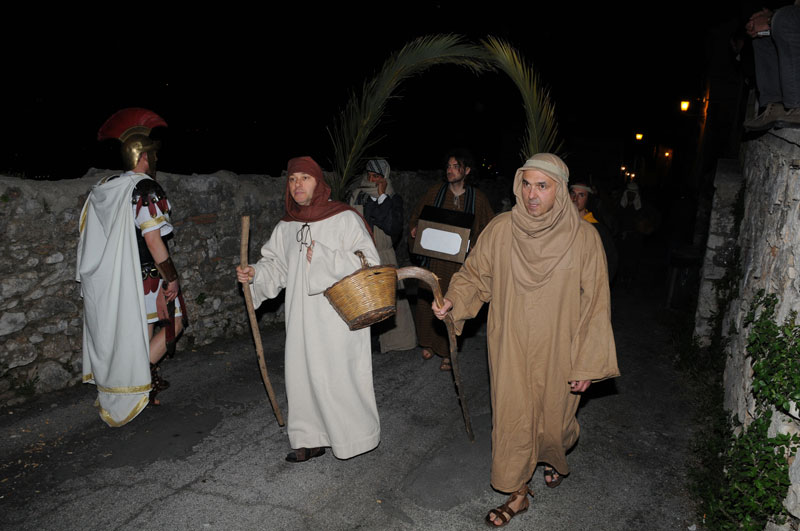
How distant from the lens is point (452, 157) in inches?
217

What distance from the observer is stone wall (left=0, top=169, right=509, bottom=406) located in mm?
4418

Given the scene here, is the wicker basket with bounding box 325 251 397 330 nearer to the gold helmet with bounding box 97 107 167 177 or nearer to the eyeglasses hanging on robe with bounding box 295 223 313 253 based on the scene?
the eyeglasses hanging on robe with bounding box 295 223 313 253

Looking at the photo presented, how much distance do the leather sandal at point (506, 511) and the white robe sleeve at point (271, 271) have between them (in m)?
2.01

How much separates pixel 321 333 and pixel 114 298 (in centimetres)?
176

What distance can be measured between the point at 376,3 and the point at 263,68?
337cm

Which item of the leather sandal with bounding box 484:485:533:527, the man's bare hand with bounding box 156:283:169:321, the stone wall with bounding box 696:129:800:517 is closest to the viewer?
the stone wall with bounding box 696:129:800:517

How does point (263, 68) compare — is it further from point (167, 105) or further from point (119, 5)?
point (119, 5)

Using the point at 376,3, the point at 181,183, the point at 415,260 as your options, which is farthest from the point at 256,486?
the point at 376,3

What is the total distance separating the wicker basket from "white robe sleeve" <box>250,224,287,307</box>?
2.19ft

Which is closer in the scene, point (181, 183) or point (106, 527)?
point (106, 527)

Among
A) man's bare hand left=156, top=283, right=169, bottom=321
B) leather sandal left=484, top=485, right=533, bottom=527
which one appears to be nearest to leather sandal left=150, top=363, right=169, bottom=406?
man's bare hand left=156, top=283, right=169, bottom=321

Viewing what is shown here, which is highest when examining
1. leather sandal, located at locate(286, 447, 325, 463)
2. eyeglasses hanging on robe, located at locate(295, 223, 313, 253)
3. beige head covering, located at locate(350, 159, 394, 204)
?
beige head covering, located at locate(350, 159, 394, 204)

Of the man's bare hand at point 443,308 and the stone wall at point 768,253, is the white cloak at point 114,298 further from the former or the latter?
the stone wall at point 768,253

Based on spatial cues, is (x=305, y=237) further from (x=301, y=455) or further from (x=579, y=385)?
(x=579, y=385)
